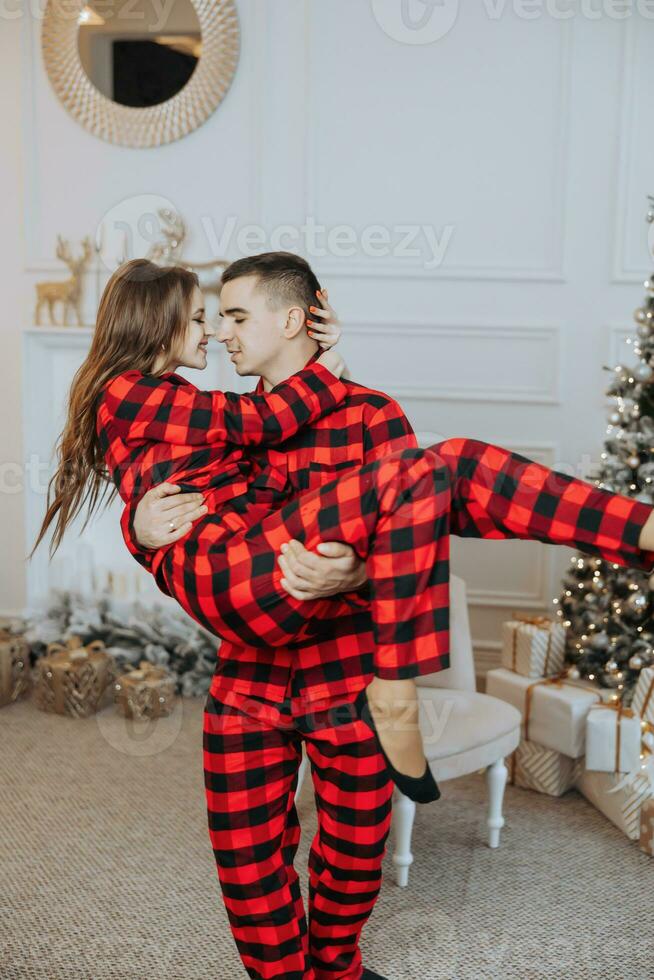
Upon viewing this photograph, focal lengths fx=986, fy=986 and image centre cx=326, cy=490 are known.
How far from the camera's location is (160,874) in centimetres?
246

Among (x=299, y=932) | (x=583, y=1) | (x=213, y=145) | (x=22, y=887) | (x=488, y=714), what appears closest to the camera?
(x=299, y=932)

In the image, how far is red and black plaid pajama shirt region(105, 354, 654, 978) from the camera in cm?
140

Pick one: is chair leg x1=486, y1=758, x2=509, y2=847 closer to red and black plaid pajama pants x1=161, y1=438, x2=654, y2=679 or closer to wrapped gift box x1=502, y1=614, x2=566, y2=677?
wrapped gift box x1=502, y1=614, x2=566, y2=677

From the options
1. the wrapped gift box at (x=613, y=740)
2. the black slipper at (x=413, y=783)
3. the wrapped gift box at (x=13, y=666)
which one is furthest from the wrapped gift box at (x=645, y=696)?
the wrapped gift box at (x=13, y=666)

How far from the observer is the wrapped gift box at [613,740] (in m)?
2.74

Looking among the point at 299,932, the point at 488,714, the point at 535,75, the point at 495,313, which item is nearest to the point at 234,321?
the point at 299,932

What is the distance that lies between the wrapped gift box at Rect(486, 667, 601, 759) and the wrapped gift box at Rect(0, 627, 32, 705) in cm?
180

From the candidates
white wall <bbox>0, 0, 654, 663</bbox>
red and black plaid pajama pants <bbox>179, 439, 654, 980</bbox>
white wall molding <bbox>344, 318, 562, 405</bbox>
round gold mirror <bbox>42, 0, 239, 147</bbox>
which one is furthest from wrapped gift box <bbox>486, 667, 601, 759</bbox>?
round gold mirror <bbox>42, 0, 239, 147</bbox>

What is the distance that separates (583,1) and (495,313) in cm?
115

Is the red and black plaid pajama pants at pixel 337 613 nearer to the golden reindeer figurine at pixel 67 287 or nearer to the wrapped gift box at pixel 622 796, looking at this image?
the wrapped gift box at pixel 622 796

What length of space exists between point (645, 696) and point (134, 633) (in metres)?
2.02

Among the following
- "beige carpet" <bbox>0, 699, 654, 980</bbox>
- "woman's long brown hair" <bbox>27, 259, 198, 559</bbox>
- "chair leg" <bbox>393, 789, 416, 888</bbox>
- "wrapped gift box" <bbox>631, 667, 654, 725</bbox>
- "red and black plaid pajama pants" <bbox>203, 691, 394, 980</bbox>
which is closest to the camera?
"red and black plaid pajama pants" <bbox>203, 691, 394, 980</bbox>

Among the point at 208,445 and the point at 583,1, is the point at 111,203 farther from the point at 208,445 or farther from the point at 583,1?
the point at 208,445

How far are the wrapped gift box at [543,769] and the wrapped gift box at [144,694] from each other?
1251 mm
